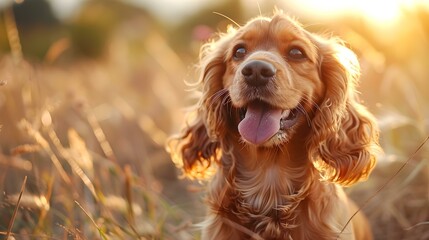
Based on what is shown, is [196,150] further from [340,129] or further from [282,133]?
[340,129]

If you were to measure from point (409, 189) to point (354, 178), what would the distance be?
1616 mm

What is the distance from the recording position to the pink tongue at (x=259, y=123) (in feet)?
10.5

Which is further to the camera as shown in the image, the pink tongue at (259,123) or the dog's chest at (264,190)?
the dog's chest at (264,190)

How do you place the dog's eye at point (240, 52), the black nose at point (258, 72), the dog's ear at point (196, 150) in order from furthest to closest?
the dog's ear at point (196, 150) → the dog's eye at point (240, 52) → the black nose at point (258, 72)

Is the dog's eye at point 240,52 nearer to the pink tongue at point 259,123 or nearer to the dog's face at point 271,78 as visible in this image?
the dog's face at point 271,78

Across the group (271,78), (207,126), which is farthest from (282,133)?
(207,126)

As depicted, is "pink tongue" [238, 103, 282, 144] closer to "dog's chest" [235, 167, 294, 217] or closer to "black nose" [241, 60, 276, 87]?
"black nose" [241, 60, 276, 87]

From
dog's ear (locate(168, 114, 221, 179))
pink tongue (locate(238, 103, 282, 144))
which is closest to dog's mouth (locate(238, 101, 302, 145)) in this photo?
pink tongue (locate(238, 103, 282, 144))

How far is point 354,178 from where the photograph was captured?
353 centimetres

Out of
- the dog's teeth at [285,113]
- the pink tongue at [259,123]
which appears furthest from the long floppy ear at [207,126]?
the dog's teeth at [285,113]

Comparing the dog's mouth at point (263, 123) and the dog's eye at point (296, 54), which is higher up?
the dog's eye at point (296, 54)

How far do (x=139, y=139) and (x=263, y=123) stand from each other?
3.83 m

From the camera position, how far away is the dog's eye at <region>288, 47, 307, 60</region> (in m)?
3.41

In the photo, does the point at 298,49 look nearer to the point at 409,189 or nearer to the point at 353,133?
the point at 353,133
